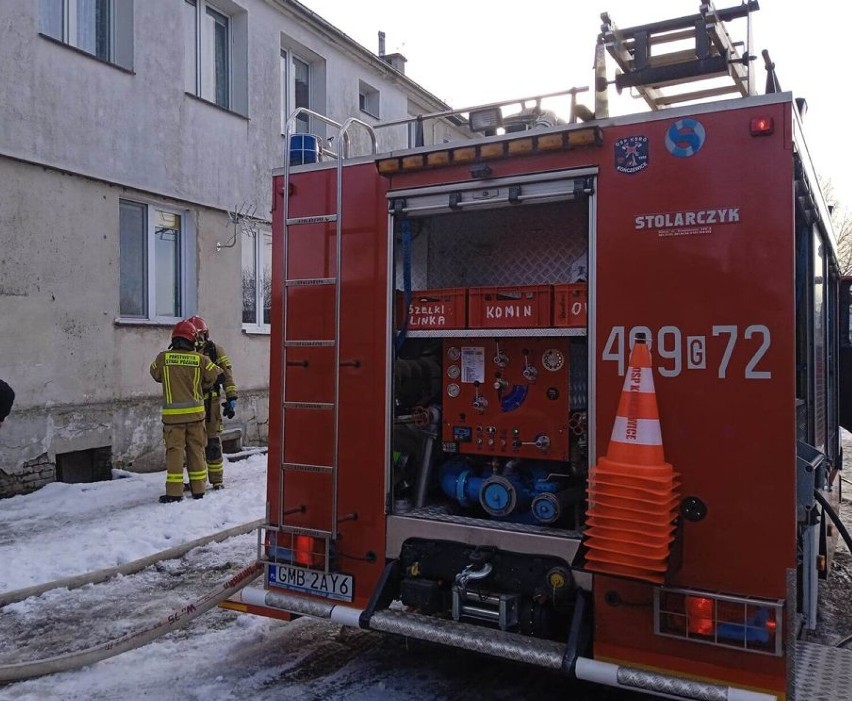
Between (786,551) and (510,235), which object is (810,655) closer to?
(786,551)

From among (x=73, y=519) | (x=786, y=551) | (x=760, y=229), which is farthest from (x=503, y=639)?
(x=73, y=519)

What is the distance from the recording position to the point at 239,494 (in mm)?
8648

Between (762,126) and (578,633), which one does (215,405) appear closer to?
(578,633)

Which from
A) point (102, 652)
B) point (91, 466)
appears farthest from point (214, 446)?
point (102, 652)

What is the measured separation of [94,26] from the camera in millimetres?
9734

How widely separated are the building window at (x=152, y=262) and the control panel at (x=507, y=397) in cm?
696

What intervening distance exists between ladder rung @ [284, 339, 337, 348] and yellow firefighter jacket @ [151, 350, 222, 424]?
4555 millimetres

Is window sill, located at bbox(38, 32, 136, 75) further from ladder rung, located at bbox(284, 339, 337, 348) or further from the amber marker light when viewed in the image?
the amber marker light

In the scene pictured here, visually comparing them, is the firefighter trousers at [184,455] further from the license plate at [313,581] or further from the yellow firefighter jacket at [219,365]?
the license plate at [313,581]

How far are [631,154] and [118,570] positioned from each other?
4.88 meters

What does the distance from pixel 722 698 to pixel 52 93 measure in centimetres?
911

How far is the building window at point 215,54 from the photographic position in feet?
37.1

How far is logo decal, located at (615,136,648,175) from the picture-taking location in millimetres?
3398

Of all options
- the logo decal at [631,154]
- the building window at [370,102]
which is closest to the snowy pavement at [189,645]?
the logo decal at [631,154]
